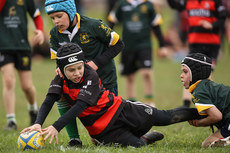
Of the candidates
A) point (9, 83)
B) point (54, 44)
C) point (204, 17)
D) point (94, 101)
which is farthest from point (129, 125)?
point (204, 17)

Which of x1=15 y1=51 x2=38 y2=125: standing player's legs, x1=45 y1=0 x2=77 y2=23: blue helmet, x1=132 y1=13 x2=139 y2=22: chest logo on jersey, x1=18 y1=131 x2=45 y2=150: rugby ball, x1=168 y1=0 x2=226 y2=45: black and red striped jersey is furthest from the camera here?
x1=132 y1=13 x2=139 y2=22: chest logo on jersey

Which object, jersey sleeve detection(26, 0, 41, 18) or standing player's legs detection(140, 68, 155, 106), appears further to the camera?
standing player's legs detection(140, 68, 155, 106)

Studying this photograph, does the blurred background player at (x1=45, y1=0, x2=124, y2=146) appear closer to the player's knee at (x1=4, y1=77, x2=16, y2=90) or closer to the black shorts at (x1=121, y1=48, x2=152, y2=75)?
the player's knee at (x1=4, y1=77, x2=16, y2=90)

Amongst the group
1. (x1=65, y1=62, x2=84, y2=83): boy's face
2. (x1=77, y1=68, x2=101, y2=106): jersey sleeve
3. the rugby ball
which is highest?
(x1=65, y1=62, x2=84, y2=83): boy's face

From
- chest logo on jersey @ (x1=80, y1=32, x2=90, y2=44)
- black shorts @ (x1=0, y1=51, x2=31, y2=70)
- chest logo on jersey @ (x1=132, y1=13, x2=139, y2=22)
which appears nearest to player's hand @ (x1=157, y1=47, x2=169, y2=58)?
chest logo on jersey @ (x1=132, y1=13, x2=139, y2=22)

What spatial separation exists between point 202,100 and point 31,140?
6.42ft

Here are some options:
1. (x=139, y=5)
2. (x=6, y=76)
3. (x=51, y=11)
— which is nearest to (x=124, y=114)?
(x=51, y=11)

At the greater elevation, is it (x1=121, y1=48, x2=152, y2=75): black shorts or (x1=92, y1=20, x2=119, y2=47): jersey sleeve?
(x1=92, y1=20, x2=119, y2=47): jersey sleeve

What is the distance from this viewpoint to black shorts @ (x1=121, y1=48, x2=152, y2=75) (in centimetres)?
886

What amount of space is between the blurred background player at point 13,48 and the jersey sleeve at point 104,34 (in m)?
1.98

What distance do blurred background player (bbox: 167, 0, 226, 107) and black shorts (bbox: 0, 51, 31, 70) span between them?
2.97 meters

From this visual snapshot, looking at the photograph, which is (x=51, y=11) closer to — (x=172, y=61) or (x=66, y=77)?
(x=66, y=77)

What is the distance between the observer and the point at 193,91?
479 cm

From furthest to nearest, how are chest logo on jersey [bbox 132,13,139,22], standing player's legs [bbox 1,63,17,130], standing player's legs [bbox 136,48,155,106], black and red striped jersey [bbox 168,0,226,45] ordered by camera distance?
chest logo on jersey [bbox 132,13,139,22], standing player's legs [bbox 136,48,155,106], black and red striped jersey [bbox 168,0,226,45], standing player's legs [bbox 1,63,17,130]
